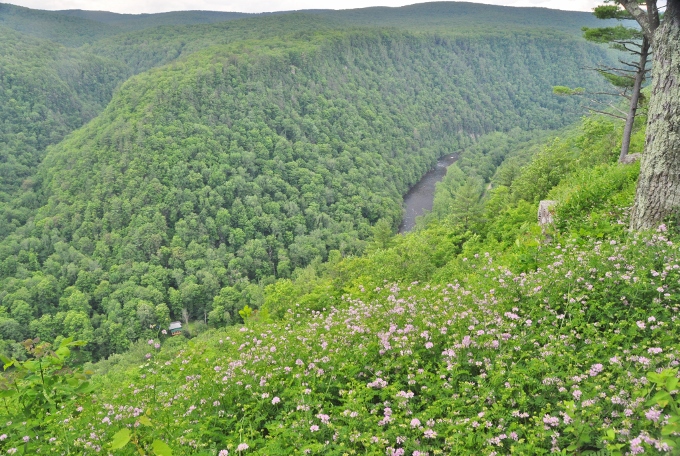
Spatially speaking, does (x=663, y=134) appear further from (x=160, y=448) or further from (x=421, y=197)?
(x=421, y=197)

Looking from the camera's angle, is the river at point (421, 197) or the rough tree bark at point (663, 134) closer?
the rough tree bark at point (663, 134)

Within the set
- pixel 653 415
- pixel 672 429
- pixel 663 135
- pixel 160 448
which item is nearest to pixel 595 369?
pixel 653 415

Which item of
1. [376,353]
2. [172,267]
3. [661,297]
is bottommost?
[172,267]

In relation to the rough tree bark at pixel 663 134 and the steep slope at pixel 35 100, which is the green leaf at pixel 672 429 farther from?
the steep slope at pixel 35 100

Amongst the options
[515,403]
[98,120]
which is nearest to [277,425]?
[515,403]

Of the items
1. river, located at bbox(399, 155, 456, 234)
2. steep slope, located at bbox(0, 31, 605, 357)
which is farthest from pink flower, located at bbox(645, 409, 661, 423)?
river, located at bbox(399, 155, 456, 234)

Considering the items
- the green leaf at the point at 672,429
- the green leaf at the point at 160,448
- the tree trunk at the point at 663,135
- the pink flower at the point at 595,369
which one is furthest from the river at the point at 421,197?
the green leaf at the point at 160,448

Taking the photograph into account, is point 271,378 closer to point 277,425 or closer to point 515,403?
point 277,425
